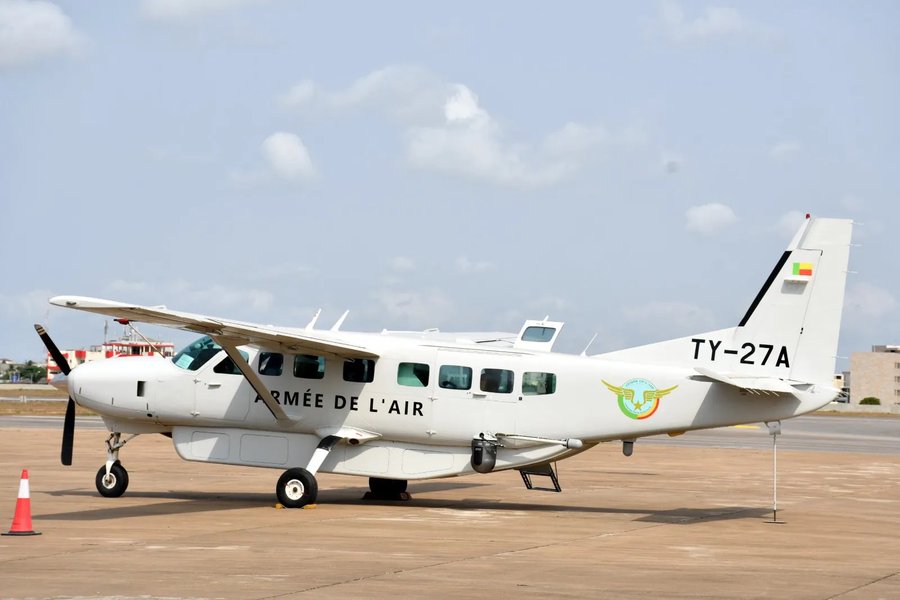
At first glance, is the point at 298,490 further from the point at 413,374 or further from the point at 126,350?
the point at 126,350

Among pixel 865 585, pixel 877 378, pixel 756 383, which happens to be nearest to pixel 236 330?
pixel 756 383

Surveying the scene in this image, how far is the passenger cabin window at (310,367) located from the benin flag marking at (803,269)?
302 inches

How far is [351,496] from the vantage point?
883 inches

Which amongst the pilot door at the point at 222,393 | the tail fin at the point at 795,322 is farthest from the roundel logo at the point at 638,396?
the pilot door at the point at 222,393

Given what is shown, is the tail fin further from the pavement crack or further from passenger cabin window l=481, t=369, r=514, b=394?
the pavement crack

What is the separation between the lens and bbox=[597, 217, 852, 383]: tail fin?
61.3ft

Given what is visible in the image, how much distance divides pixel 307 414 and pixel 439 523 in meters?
3.35

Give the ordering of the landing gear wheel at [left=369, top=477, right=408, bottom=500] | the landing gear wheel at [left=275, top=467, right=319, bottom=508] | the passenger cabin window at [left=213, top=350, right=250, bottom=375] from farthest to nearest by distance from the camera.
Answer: the landing gear wheel at [left=369, top=477, right=408, bottom=500]
the passenger cabin window at [left=213, top=350, right=250, bottom=375]
the landing gear wheel at [left=275, top=467, right=319, bottom=508]

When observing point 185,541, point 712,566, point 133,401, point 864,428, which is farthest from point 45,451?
point 864,428

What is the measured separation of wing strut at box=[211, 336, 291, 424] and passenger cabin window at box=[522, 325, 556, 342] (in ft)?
13.6

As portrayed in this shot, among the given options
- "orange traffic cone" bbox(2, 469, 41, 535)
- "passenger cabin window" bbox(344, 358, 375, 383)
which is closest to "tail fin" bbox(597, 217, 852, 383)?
"passenger cabin window" bbox(344, 358, 375, 383)

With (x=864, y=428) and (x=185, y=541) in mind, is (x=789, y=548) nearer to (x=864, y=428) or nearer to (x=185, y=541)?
(x=185, y=541)

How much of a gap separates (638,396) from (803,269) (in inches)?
125

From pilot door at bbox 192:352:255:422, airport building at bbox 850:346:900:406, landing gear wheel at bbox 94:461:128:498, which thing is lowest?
landing gear wheel at bbox 94:461:128:498
